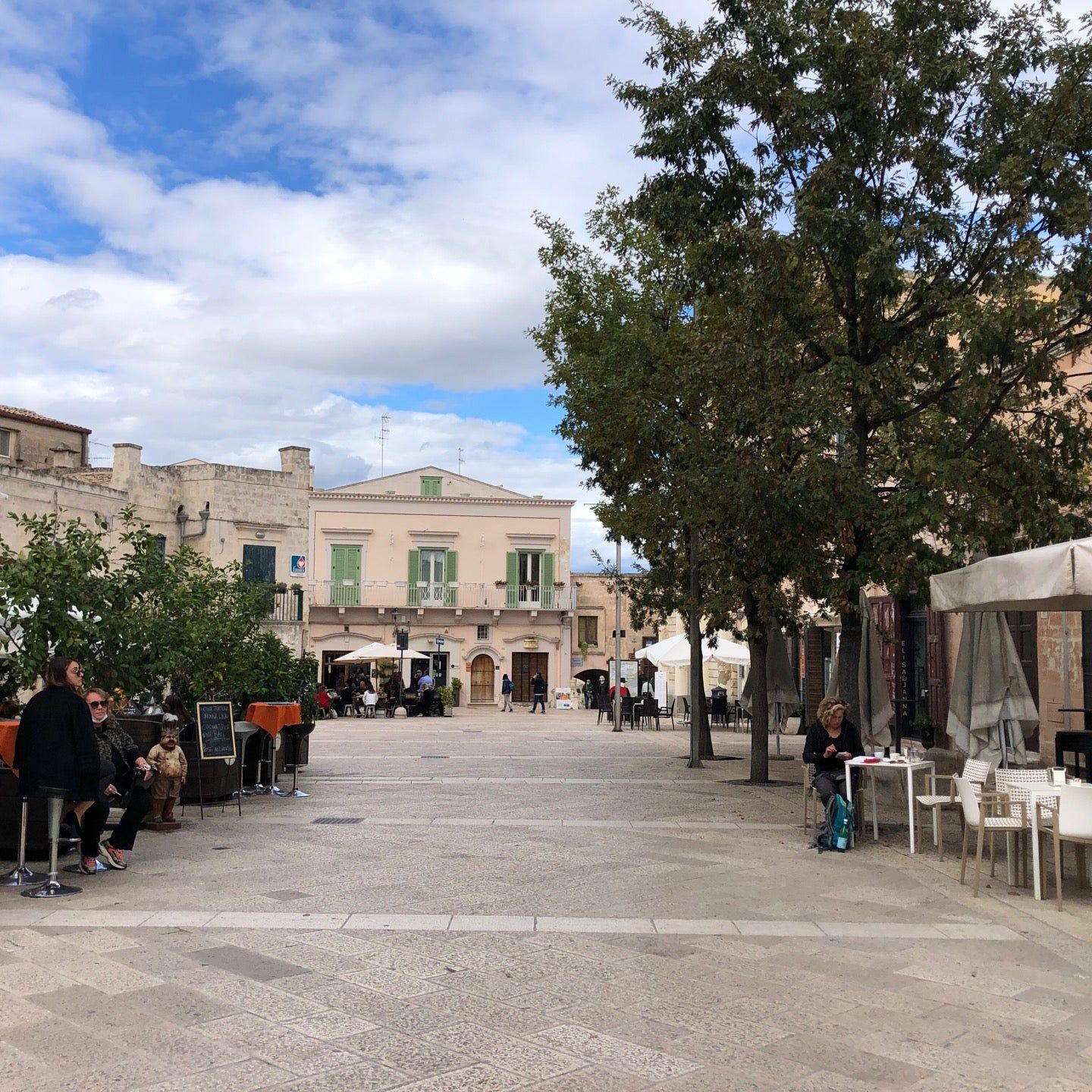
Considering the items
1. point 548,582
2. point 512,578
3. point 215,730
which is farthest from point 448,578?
point 215,730

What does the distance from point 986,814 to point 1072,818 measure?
28.8 inches

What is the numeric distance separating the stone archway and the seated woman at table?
36770mm

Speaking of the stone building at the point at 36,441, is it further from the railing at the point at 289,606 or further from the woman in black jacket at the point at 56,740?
the woman in black jacket at the point at 56,740

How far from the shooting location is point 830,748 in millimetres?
10055

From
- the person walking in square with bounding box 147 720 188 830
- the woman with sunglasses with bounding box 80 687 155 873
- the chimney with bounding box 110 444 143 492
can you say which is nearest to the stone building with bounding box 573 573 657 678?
the chimney with bounding box 110 444 143 492

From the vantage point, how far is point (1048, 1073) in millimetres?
4402

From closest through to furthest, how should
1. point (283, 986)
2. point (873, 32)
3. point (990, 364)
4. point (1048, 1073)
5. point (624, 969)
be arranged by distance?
point (1048, 1073) → point (283, 986) → point (624, 969) → point (990, 364) → point (873, 32)

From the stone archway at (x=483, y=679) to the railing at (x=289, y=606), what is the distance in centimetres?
771

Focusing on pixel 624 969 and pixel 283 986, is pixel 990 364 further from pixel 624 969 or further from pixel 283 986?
pixel 283 986

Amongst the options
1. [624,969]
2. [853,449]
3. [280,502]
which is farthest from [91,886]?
[280,502]

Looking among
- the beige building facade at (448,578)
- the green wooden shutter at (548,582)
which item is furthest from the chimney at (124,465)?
the green wooden shutter at (548,582)

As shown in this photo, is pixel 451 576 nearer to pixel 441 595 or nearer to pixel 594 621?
pixel 441 595

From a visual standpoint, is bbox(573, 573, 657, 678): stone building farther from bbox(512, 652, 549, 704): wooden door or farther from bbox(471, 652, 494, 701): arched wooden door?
bbox(471, 652, 494, 701): arched wooden door

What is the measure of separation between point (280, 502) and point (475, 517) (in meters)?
8.85
